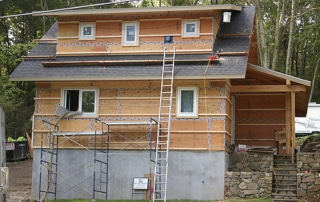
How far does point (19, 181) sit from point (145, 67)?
912 cm

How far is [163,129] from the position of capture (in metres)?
20.0

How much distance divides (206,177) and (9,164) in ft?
49.3

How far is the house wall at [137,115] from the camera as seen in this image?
19.8m

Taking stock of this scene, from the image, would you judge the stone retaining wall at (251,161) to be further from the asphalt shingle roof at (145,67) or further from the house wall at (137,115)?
the asphalt shingle roof at (145,67)

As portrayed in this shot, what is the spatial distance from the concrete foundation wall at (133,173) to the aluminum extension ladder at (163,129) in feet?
0.87

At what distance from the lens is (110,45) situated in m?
22.0

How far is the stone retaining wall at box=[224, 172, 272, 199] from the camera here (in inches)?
747

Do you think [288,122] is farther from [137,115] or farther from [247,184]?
[137,115]

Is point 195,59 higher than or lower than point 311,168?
higher

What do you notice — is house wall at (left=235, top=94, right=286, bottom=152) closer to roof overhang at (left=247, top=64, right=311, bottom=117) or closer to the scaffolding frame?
roof overhang at (left=247, top=64, right=311, bottom=117)

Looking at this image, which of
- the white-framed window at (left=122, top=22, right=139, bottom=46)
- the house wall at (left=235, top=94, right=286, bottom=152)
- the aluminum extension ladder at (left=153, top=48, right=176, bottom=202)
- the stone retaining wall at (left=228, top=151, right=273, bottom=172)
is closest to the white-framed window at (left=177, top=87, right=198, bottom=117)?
the aluminum extension ladder at (left=153, top=48, right=176, bottom=202)

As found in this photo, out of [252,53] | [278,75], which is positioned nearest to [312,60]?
[252,53]

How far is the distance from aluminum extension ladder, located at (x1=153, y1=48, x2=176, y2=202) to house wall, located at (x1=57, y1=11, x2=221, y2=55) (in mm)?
1369

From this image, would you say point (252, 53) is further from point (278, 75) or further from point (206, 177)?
point (206, 177)
